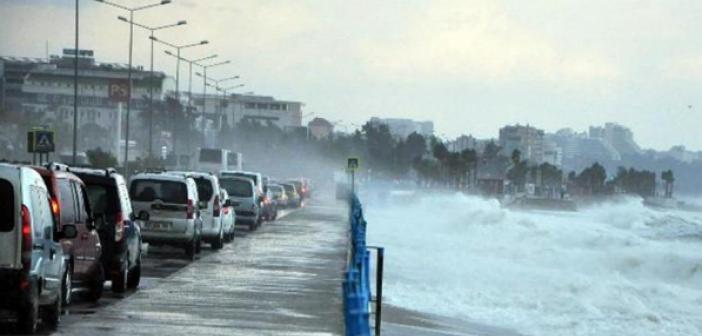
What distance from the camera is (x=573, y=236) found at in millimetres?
83438

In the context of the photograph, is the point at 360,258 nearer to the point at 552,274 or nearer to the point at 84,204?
the point at 84,204

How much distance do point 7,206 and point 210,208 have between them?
23.8 m

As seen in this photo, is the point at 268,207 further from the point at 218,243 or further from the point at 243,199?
the point at 218,243

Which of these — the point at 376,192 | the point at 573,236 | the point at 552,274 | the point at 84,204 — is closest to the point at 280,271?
the point at 84,204

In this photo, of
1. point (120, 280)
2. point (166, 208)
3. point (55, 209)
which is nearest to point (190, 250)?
point (166, 208)

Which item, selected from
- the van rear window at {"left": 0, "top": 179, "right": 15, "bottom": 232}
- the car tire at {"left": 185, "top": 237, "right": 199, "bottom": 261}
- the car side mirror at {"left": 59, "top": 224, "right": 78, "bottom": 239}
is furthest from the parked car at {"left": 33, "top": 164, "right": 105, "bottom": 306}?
the car tire at {"left": 185, "top": 237, "right": 199, "bottom": 261}

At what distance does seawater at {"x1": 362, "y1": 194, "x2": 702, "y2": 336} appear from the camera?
3339 cm

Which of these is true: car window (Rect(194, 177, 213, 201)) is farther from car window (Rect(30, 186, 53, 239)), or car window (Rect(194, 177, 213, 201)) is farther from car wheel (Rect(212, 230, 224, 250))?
car window (Rect(30, 186, 53, 239))

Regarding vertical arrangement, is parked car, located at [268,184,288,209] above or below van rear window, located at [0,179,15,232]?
below

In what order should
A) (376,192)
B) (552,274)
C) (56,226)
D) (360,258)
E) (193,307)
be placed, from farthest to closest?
(376,192) < (552,274) < (193,307) < (360,258) < (56,226)

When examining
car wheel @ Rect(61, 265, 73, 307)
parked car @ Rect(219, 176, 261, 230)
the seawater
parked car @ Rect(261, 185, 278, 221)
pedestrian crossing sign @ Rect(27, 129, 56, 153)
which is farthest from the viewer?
parked car @ Rect(261, 185, 278, 221)

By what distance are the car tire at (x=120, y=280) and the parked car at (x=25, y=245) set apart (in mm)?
6360

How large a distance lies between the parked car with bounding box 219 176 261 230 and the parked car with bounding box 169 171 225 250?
12.7 m

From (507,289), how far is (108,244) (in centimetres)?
1774
